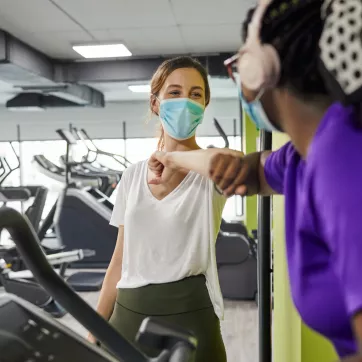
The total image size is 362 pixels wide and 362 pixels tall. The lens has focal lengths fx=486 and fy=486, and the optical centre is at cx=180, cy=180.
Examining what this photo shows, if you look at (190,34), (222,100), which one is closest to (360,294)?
(190,34)

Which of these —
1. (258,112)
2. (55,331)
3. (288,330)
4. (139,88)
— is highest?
(139,88)

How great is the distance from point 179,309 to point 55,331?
0.58m

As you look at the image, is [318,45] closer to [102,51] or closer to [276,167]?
[276,167]

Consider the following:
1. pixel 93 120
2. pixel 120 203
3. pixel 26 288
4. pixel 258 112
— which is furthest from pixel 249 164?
pixel 93 120

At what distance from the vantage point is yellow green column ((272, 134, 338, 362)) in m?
1.78

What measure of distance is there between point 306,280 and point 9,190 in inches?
245

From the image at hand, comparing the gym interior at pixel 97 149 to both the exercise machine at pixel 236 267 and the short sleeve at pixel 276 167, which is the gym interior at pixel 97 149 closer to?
the exercise machine at pixel 236 267

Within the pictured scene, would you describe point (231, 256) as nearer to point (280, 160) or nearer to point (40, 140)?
point (280, 160)

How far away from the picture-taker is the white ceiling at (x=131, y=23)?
4.91 metres

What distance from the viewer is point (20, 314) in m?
1.06

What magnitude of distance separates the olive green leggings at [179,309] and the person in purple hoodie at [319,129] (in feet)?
2.84

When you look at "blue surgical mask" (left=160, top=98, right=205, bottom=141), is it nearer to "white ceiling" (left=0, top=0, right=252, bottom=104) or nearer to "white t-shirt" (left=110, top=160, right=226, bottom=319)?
"white t-shirt" (left=110, top=160, right=226, bottom=319)

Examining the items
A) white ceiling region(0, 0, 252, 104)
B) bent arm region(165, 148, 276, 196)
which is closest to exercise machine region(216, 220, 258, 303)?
white ceiling region(0, 0, 252, 104)

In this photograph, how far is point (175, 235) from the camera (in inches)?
62.1
